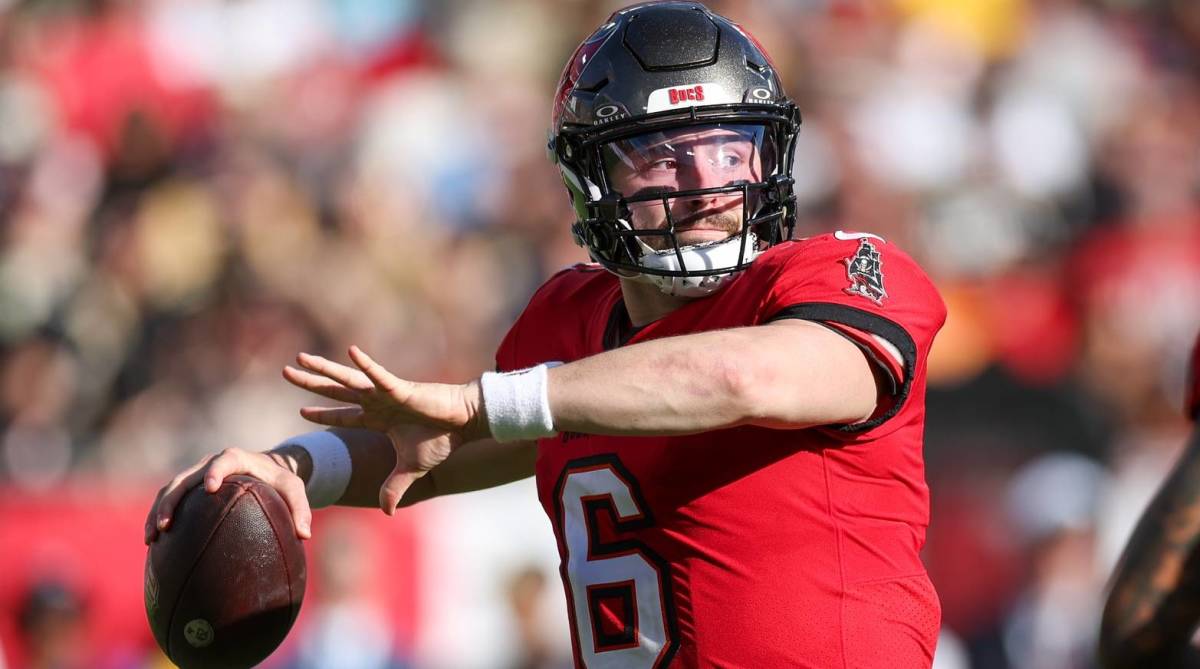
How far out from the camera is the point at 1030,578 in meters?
5.96

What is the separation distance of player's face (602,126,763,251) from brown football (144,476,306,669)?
0.86 m

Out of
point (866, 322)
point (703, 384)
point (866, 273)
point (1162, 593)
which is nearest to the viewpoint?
point (703, 384)

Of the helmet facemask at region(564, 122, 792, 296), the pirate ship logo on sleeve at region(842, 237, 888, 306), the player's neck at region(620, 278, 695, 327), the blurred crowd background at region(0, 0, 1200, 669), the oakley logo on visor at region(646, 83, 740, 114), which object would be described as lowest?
the blurred crowd background at region(0, 0, 1200, 669)

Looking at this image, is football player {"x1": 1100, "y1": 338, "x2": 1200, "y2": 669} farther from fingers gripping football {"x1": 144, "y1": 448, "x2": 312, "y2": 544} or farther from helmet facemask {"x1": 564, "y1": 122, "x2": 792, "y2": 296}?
fingers gripping football {"x1": 144, "y1": 448, "x2": 312, "y2": 544}

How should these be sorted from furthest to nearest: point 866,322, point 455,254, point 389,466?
1. point 455,254
2. point 389,466
3. point 866,322

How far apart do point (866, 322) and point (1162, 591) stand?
0.96 m

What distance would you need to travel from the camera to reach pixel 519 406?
2.32 m

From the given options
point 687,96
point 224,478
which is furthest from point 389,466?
point 687,96

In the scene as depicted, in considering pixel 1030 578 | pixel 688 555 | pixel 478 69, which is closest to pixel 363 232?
pixel 478 69

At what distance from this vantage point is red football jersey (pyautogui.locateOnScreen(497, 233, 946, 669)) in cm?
254

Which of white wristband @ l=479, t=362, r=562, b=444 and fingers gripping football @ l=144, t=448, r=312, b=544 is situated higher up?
white wristband @ l=479, t=362, r=562, b=444

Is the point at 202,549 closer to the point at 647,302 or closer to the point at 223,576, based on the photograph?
the point at 223,576

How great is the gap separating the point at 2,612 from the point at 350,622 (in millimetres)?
1304

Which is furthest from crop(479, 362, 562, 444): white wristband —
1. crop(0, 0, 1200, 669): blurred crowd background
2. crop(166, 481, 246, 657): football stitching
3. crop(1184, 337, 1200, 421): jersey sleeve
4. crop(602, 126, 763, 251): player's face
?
crop(0, 0, 1200, 669): blurred crowd background
